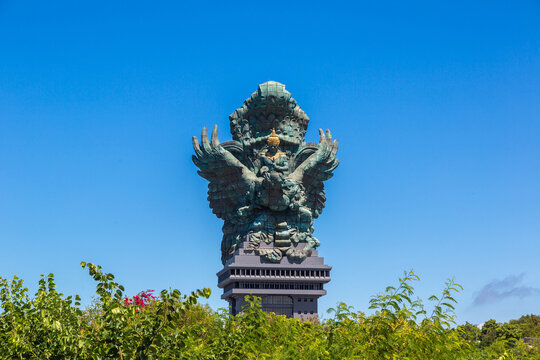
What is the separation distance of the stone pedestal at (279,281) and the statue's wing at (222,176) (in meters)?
7.37

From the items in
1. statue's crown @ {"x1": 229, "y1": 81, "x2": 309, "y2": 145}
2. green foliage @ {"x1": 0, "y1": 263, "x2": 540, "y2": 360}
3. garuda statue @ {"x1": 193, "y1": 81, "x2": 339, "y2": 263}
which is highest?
statue's crown @ {"x1": 229, "y1": 81, "x2": 309, "y2": 145}

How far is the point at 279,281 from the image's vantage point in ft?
360

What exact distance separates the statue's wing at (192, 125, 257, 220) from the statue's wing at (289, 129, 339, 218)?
7264 mm

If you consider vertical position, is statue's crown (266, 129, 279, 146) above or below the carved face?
above

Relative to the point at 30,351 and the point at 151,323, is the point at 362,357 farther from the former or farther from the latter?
the point at 30,351

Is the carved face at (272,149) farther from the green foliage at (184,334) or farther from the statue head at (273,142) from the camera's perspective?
the green foliage at (184,334)

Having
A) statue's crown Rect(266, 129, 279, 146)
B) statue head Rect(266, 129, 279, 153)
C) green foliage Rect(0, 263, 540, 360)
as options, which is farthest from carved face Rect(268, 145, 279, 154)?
green foliage Rect(0, 263, 540, 360)

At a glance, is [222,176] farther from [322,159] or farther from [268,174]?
[322,159]

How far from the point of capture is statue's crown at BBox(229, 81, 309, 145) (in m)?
111

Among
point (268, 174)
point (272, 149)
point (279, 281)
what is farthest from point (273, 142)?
point (279, 281)

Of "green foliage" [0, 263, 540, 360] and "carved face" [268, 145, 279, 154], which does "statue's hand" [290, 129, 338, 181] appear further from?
"green foliage" [0, 263, 540, 360]

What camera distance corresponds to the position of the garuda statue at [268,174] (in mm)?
108562

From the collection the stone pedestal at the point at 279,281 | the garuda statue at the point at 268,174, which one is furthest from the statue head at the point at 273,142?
the stone pedestal at the point at 279,281

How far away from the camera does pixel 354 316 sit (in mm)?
33750
